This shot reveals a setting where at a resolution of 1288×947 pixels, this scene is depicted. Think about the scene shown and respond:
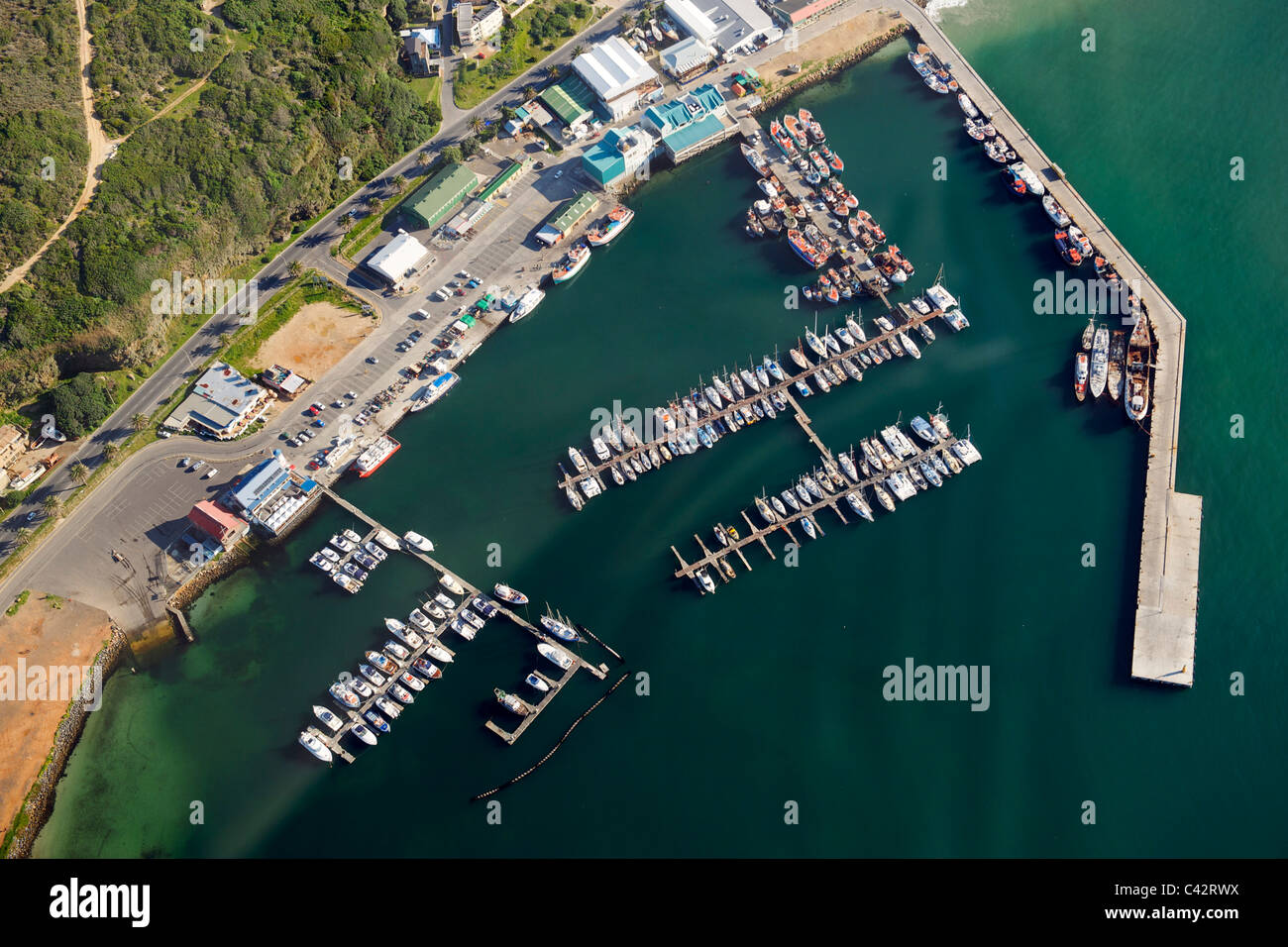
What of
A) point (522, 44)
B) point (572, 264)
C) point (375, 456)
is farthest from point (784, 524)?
point (522, 44)

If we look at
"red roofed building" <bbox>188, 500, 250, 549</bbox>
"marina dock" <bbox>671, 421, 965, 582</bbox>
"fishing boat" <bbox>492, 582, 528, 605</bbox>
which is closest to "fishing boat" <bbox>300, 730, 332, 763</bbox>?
"fishing boat" <bbox>492, 582, 528, 605</bbox>

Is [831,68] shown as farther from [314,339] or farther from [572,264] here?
[314,339]

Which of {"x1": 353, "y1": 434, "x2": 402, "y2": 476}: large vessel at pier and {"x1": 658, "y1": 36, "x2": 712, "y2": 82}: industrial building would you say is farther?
{"x1": 658, "y1": 36, "x2": 712, "y2": 82}: industrial building

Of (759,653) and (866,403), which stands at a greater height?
(866,403)

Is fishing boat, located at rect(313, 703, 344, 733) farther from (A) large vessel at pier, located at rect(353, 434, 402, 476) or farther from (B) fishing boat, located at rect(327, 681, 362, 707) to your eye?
(A) large vessel at pier, located at rect(353, 434, 402, 476)
